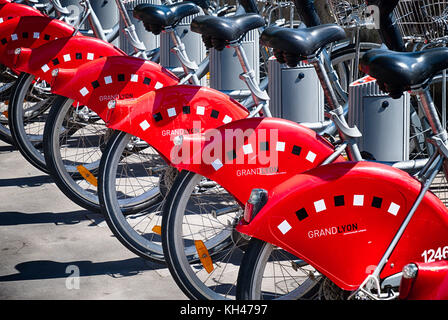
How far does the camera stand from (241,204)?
3881mm

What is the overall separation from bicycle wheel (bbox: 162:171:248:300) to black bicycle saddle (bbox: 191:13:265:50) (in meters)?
0.63

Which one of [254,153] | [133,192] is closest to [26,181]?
[133,192]

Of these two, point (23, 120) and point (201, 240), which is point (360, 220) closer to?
point (201, 240)

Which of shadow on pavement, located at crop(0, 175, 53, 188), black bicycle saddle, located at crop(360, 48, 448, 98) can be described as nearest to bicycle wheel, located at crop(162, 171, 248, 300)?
black bicycle saddle, located at crop(360, 48, 448, 98)

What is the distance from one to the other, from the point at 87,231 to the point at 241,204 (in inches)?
58.9

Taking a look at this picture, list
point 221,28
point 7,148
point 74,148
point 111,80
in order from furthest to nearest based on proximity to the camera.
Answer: point 7,148
point 74,148
point 111,80
point 221,28

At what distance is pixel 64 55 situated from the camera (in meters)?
5.46

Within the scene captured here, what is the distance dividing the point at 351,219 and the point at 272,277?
1.07 meters

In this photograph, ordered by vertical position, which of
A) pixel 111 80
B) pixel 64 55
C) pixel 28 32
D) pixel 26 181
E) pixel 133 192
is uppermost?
pixel 28 32

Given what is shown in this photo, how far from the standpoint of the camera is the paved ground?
421 centimetres

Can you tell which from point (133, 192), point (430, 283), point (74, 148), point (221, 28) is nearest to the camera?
point (430, 283)

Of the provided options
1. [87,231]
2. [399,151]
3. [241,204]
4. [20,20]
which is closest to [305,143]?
[241,204]

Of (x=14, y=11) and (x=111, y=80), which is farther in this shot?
(x=14, y=11)

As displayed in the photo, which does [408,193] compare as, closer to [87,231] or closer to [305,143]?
[305,143]
